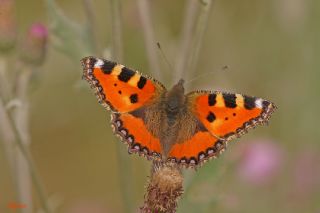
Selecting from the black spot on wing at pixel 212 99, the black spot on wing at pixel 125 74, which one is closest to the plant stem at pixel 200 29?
the black spot on wing at pixel 212 99

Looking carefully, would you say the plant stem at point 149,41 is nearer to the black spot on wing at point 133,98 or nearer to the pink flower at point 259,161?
the black spot on wing at point 133,98

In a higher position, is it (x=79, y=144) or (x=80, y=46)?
(x=79, y=144)

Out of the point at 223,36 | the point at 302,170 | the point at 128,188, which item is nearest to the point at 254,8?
the point at 223,36

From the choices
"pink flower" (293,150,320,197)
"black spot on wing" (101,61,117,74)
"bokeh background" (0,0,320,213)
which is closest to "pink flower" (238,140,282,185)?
"bokeh background" (0,0,320,213)

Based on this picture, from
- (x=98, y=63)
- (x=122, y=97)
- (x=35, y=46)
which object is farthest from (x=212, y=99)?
(x=35, y=46)

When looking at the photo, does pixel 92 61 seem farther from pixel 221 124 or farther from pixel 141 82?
pixel 221 124

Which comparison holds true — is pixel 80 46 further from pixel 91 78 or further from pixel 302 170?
pixel 302 170

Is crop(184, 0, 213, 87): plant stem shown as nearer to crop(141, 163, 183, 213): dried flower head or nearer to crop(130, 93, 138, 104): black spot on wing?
crop(130, 93, 138, 104): black spot on wing
